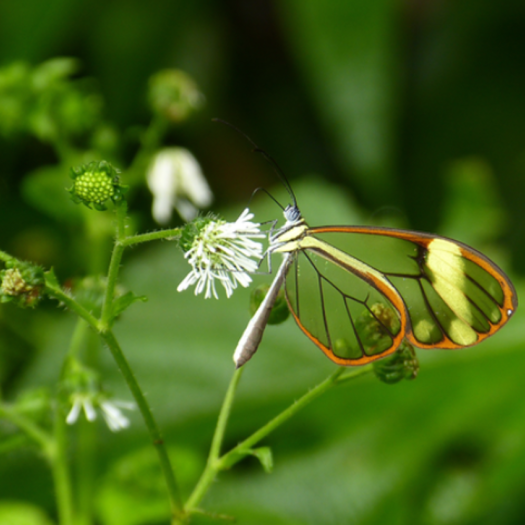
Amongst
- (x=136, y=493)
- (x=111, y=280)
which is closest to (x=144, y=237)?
(x=111, y=280)

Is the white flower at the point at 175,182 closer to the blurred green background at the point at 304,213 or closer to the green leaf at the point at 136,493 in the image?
the blurred green background at the point at 304,213

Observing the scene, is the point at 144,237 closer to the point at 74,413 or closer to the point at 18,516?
the point at 74,413

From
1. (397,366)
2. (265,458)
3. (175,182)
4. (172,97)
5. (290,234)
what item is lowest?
(265,458)

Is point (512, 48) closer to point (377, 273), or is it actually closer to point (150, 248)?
point (150, 248)

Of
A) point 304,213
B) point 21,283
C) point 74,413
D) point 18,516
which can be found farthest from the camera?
point 304,213

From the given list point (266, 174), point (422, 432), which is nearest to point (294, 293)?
point (422, 432)

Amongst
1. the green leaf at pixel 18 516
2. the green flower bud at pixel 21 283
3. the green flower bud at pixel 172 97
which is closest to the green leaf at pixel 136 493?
the green leaf at pixel 18 516

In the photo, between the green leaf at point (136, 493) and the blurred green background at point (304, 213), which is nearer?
the green leaf at point (136, 493)
